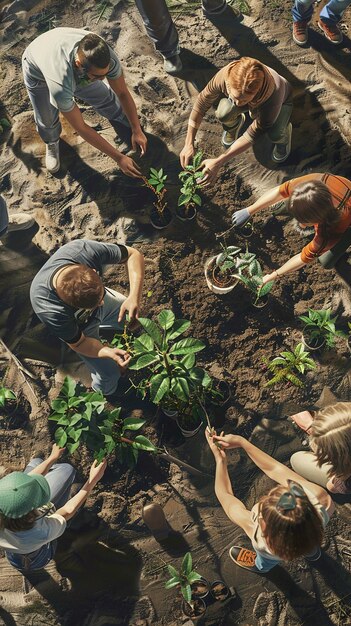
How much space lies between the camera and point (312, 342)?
4.16 m

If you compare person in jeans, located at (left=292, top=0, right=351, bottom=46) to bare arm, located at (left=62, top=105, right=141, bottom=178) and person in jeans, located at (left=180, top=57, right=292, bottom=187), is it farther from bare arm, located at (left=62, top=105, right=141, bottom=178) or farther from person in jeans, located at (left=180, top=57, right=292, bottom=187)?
bare arm, located at (left=62, top=105, right=141, bottom=178)

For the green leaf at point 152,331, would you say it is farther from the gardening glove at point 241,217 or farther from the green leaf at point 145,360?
the gardening glove at point 241,217

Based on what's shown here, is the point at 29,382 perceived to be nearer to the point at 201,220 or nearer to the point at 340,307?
the point at 201,220

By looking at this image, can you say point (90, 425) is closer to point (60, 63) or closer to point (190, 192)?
point (190, 192)

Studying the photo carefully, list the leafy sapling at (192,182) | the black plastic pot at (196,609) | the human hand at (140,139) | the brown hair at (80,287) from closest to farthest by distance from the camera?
the brown hair at (80,287), the black plastic pot at (196,609), the leafy sapling at (192,182), the human hand at (140,139)

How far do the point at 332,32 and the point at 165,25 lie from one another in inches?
64.6

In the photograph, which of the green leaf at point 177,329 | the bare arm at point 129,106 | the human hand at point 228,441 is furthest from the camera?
the bare arm at point 129,106

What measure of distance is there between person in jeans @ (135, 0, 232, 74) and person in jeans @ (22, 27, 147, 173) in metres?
0.76

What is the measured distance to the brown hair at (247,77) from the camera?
3.55m

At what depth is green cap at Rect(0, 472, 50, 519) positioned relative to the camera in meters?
2.99

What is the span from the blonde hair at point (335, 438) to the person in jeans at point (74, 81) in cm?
251

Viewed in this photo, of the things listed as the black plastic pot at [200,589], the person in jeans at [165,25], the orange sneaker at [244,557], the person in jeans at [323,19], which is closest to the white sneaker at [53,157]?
the person in jeans at [165,25]

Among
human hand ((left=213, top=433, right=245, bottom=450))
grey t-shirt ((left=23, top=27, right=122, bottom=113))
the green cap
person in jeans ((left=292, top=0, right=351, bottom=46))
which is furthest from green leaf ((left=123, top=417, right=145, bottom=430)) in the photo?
person in jeans ((left=292, top=0, right=351, bottom=46))

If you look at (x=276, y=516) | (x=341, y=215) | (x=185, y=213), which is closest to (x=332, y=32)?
(x=185, y=213)
